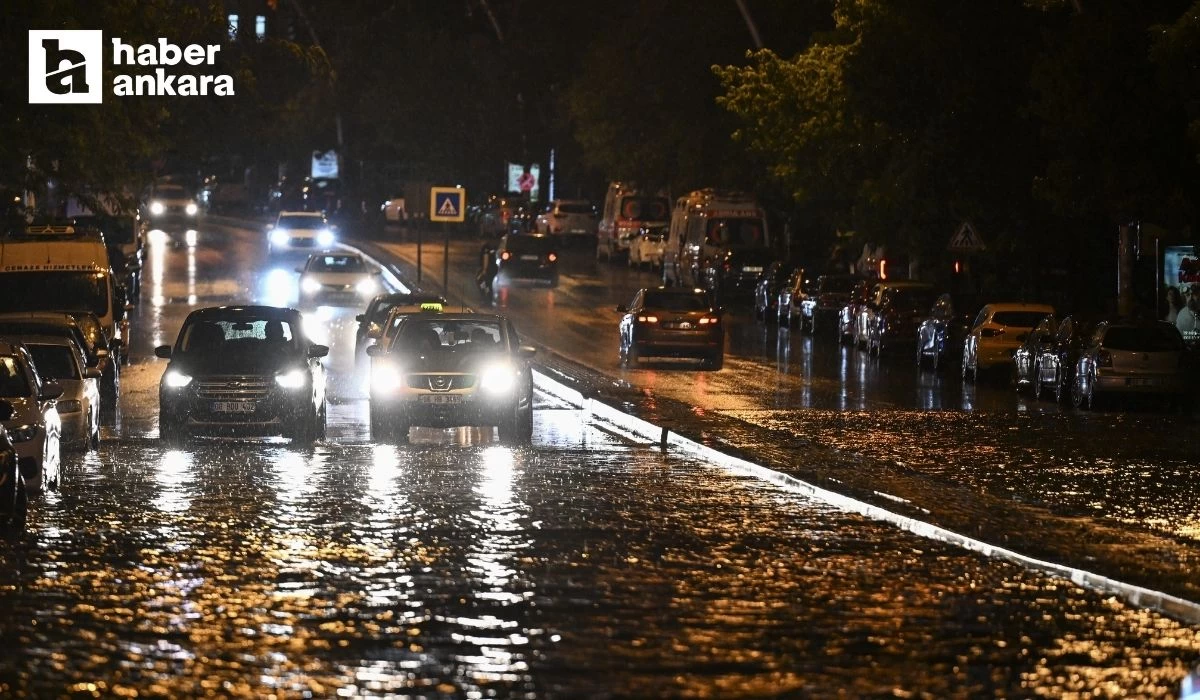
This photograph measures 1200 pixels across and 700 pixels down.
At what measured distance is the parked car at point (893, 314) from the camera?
4091 centimetres

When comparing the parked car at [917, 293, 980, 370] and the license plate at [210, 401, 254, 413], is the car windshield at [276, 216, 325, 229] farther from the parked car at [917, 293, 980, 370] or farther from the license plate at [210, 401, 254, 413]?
the license plate at [210, 401, 254, 413]

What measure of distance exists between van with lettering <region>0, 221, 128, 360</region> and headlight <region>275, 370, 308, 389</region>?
9.14 m

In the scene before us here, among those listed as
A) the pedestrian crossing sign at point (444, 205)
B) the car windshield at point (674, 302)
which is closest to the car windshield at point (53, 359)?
the car windshield at point (674, 302)

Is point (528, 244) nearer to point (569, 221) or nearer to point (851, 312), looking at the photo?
point (851, 312)

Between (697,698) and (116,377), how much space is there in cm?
2012

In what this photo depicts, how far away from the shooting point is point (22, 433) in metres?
16.6

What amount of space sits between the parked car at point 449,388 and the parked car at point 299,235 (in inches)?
1766

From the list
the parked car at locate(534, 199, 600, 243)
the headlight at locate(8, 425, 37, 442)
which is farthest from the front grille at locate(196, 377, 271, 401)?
the parked car at locate(534, 199, 600, 243)

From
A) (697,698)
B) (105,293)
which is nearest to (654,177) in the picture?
(105,293)

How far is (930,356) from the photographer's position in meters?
38.2

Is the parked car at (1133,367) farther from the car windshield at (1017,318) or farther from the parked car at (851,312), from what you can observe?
the parked car at (851,312)

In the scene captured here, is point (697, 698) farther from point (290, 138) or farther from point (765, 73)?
point (290, 138)

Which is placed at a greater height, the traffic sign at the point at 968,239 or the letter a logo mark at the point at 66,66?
the letter a logo mark at the point at 66,66

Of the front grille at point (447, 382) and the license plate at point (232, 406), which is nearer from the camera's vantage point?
the license plate at point (232, 406)
